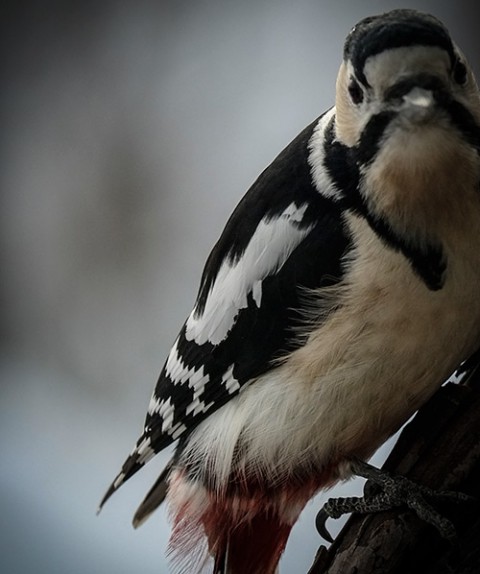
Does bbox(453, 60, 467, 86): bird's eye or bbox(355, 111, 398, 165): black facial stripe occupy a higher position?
bbox(355, 111, 398, 165): black facial stripe

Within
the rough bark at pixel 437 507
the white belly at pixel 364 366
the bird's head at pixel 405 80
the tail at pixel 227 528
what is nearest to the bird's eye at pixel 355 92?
the bird's head at pixel 405 80

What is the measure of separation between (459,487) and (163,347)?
109 centimetres

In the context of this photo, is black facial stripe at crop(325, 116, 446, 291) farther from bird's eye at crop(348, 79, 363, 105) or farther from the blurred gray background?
the blurred gray background

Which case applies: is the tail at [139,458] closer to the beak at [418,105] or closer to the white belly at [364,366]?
the white belly at [364,366]

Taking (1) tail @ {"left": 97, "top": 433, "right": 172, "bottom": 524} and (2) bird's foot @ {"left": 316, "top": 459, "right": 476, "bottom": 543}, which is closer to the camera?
(2) bird's foot @ {"left": 316, "top": 459, "right": 476, "bottom": 543}

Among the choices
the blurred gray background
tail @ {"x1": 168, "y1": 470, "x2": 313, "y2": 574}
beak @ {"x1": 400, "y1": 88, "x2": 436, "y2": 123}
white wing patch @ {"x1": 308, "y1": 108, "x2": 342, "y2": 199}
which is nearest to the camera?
beak @ {"x1": 400, "y1": 88, "x2": 436, "y2": 123}

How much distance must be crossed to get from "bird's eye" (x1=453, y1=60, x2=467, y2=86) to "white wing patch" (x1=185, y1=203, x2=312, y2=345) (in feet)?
0.59

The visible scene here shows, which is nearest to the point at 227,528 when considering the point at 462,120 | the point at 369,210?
the point at 369,210

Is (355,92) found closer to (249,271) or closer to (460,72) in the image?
(460,72)

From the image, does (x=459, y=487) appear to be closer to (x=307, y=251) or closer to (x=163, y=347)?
(x=307, y=251)

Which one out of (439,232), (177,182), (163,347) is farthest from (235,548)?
(177,182)

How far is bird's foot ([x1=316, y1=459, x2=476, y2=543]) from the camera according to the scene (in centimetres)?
96

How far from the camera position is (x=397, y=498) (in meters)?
0.98

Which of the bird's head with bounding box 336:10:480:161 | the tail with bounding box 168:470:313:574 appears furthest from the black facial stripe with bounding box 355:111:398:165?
the tail with bounding box 168:470:313:574
